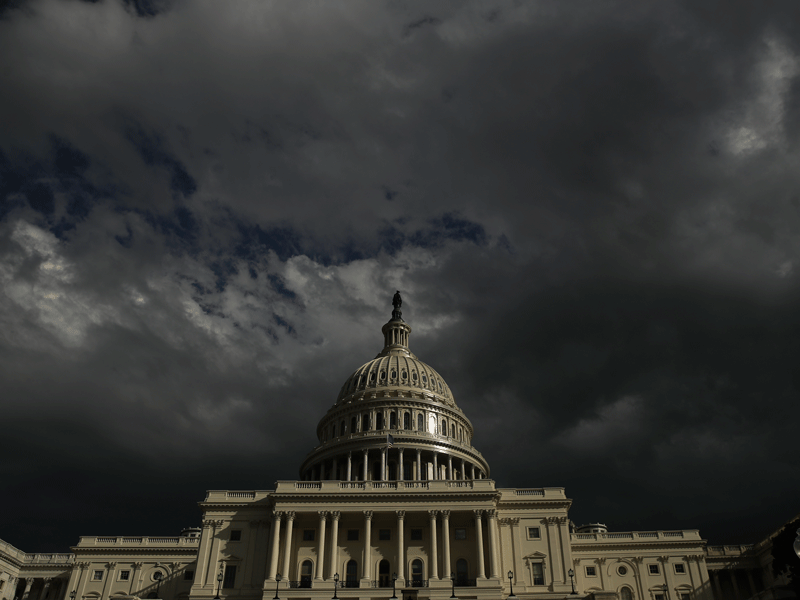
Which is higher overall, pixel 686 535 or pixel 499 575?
pixel 686 535

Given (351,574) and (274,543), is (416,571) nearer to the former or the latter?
(351,574)

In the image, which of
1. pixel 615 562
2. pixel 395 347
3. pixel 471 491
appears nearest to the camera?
pixel 471 491

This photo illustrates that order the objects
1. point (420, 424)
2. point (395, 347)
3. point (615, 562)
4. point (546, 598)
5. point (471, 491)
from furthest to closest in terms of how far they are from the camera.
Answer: point (395, 347)
point (420, 424)
point (615, 562)
point (471, 491)
point (546, 598)

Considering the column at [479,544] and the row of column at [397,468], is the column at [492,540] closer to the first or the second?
the column at [479,544]

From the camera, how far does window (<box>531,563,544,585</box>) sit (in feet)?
204

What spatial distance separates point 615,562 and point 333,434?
4771cm

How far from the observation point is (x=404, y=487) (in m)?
65.1

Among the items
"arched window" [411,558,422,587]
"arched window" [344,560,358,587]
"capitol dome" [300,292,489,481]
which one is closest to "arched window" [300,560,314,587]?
"arched window" [344,560,358,587]

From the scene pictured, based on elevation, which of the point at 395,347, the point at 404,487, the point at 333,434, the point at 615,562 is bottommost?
the point at 615,562

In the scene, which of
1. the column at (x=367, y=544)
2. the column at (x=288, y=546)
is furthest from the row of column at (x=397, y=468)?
the column at (x=288, y=546)

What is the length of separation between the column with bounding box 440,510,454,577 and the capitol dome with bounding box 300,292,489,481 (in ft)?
78.1

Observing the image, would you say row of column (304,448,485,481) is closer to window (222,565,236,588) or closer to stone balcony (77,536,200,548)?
stone balcony (77,536,200,548)

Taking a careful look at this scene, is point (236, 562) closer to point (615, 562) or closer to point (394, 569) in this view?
point (394, 569)

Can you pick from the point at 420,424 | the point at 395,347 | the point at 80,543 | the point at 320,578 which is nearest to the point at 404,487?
the point at 320,578
